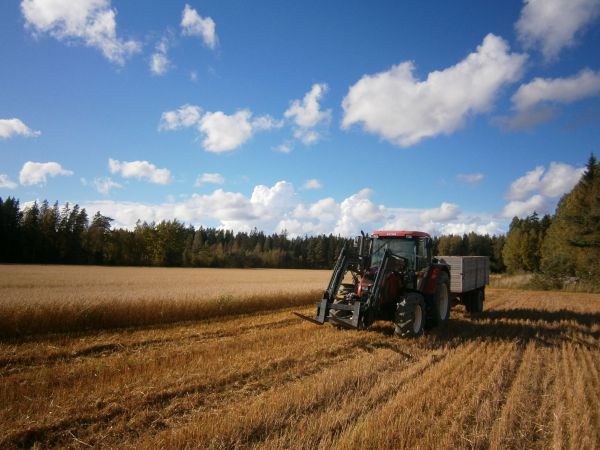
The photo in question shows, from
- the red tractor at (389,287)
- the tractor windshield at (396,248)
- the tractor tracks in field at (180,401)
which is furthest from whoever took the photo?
the tractor windshield at (396,248)

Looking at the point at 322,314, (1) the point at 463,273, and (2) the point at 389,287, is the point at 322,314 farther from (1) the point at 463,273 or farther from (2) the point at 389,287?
(1) the point at 463,273

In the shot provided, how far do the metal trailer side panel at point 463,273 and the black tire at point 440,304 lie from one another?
1.60m

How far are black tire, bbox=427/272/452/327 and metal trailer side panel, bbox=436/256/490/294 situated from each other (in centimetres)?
160

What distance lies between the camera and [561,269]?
90.9 feet

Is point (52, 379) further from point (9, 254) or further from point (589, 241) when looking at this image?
point (9, 254)

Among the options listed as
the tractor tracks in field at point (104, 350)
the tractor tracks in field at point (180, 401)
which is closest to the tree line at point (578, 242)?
the tractor tracks in field at point (104, 350)

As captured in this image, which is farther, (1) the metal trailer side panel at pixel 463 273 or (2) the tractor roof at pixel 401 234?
(1) the metal trailer side panel at pixel 463 273

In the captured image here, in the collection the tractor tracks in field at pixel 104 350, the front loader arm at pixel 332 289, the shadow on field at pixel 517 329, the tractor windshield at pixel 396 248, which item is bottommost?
the tractor tracks in field at pixel 104 350

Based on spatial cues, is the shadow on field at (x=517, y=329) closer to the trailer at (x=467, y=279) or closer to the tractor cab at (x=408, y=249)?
the trailer at (x=467, y=279)

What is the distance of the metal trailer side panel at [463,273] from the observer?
1173cm

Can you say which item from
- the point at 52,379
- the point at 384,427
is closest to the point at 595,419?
the point at 384,427

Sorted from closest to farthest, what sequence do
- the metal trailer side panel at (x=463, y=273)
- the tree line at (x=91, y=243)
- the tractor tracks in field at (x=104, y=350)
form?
the tractor tracks in field at (x=104, y=350), the metal trailer side panel at (x=463, y=273), the tree line at (x=91, y=243)

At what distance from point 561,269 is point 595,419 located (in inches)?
1120

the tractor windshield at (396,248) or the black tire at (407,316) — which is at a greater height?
the tractor windshield at (396,248)
